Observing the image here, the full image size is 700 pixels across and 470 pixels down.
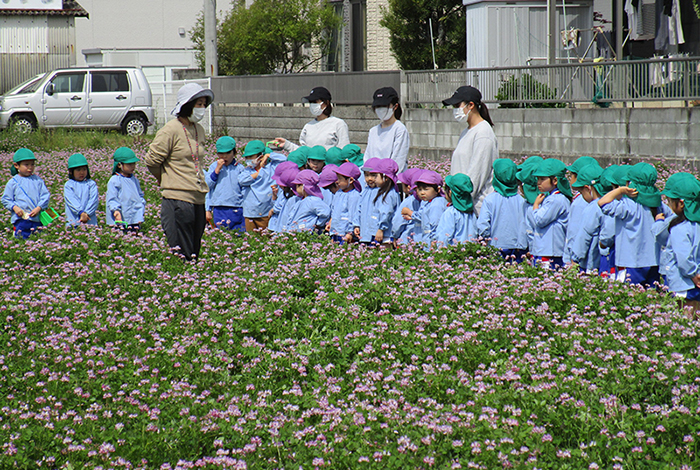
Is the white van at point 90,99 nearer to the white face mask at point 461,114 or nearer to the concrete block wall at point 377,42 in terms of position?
the concrete block wall at point 377,42

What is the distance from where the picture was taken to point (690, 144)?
11.9 meters

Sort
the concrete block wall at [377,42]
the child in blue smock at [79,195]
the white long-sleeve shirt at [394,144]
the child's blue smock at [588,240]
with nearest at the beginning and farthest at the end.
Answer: the child's blue smock at [588,240]
the white long-sleeve shirt at [394,144]
the child in blue smock at [79,195]
the concrete block wall at [377,42]

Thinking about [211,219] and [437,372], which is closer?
[437,372]

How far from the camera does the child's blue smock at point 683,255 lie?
21.3ft

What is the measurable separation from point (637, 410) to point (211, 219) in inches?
274

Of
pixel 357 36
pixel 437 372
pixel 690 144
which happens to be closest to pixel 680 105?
pixel 690 144

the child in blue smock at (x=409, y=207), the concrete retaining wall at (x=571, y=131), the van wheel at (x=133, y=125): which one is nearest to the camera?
the child in blue smock at (x=409, y=207)

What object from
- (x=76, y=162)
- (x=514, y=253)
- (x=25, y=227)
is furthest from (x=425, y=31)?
(x=514, y=253)

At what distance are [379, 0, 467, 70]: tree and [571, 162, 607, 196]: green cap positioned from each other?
1614 cm

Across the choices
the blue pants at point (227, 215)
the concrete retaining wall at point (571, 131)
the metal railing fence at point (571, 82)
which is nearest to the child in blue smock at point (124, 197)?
the blue pants at point (227, 215)

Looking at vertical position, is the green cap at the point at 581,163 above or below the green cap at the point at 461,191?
above

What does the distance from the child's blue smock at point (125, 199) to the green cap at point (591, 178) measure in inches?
199

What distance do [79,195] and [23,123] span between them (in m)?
16.3

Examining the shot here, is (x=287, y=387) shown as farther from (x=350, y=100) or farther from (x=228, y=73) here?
(x=228, y=73)
